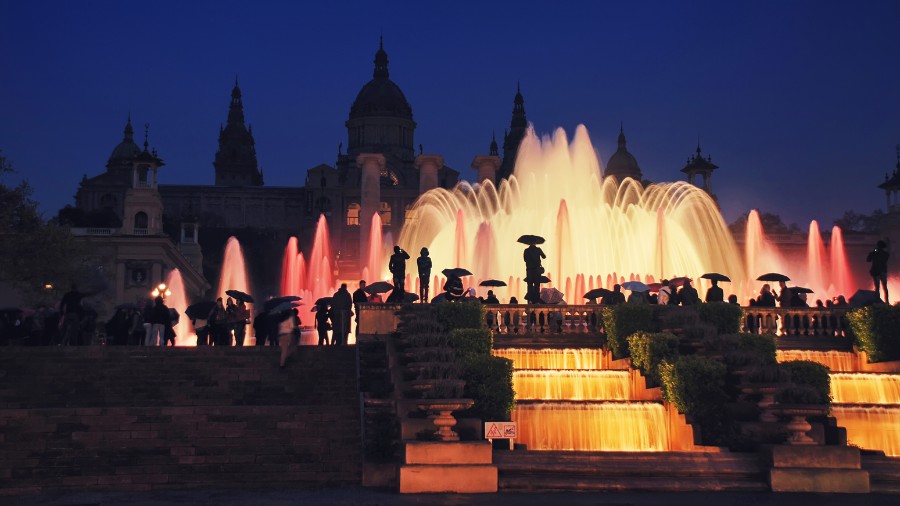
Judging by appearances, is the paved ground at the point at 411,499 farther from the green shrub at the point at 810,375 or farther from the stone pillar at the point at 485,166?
the stone pillar at the point at 485,166

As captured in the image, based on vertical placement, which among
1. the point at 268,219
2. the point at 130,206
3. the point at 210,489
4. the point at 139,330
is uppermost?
the point at 268,219

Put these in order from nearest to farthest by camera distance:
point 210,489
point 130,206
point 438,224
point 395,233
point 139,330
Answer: point 210,489 < point 139,330 < point 438,224 < point 130,206 < point 395,233

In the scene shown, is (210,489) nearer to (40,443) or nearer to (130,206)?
(40,443)

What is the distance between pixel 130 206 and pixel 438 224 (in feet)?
125

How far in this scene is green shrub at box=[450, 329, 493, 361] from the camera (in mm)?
23047

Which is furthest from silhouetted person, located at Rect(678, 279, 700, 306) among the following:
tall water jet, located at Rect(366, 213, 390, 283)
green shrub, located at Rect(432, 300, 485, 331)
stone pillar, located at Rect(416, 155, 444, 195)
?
stone pillar, located at Rect(416, 155, 444, 195)

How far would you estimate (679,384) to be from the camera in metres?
21.6

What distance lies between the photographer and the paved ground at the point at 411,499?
16.7 metres

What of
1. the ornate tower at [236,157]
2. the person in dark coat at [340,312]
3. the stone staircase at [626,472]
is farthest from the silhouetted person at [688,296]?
the ornate tower at [236,157]

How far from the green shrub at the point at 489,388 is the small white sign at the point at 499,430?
2.89ft

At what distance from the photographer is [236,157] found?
169 metres

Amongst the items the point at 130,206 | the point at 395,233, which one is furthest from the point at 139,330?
the point at 395,233

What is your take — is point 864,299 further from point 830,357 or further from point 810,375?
point 810,375

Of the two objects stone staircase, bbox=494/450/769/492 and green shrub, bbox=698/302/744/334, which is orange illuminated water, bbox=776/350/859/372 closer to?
green shrub, bbox=698/302/744/334
